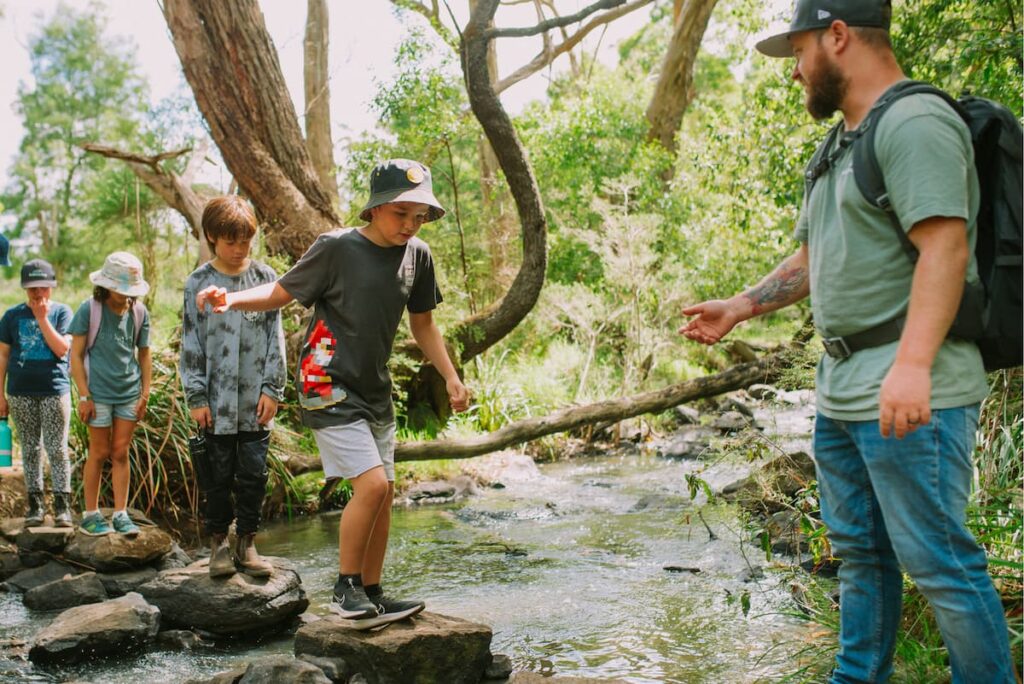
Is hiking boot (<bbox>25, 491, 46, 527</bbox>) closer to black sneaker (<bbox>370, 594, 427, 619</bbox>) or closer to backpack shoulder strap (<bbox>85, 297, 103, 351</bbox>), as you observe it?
backpack shoulder strap (<bbox>85, 297, 103, 351</bbox>)

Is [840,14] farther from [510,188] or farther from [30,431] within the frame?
[510,188]

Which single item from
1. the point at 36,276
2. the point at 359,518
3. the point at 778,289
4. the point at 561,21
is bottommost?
the point at 359,518

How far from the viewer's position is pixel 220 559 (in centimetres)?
439

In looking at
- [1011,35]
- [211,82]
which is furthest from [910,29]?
[211,82]

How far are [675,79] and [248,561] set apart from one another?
16628 millimetres

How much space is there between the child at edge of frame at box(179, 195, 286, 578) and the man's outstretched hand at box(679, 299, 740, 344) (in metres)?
2.39

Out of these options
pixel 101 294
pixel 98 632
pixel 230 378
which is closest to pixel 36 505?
pixel 101 294

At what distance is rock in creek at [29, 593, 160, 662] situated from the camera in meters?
3.95

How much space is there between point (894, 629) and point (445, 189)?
762 inches

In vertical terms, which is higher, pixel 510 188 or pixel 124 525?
pixel 510 188

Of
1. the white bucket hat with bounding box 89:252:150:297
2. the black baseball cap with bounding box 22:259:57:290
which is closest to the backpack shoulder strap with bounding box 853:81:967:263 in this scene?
the white bucket hat with bounding box 89:252:150:297

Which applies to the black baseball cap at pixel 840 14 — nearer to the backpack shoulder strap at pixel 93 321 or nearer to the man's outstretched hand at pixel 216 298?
the man's outstretched hand at pixel 216 298

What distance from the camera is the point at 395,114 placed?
13148 millimetres

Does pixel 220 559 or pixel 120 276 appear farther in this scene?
pixel 120 276
